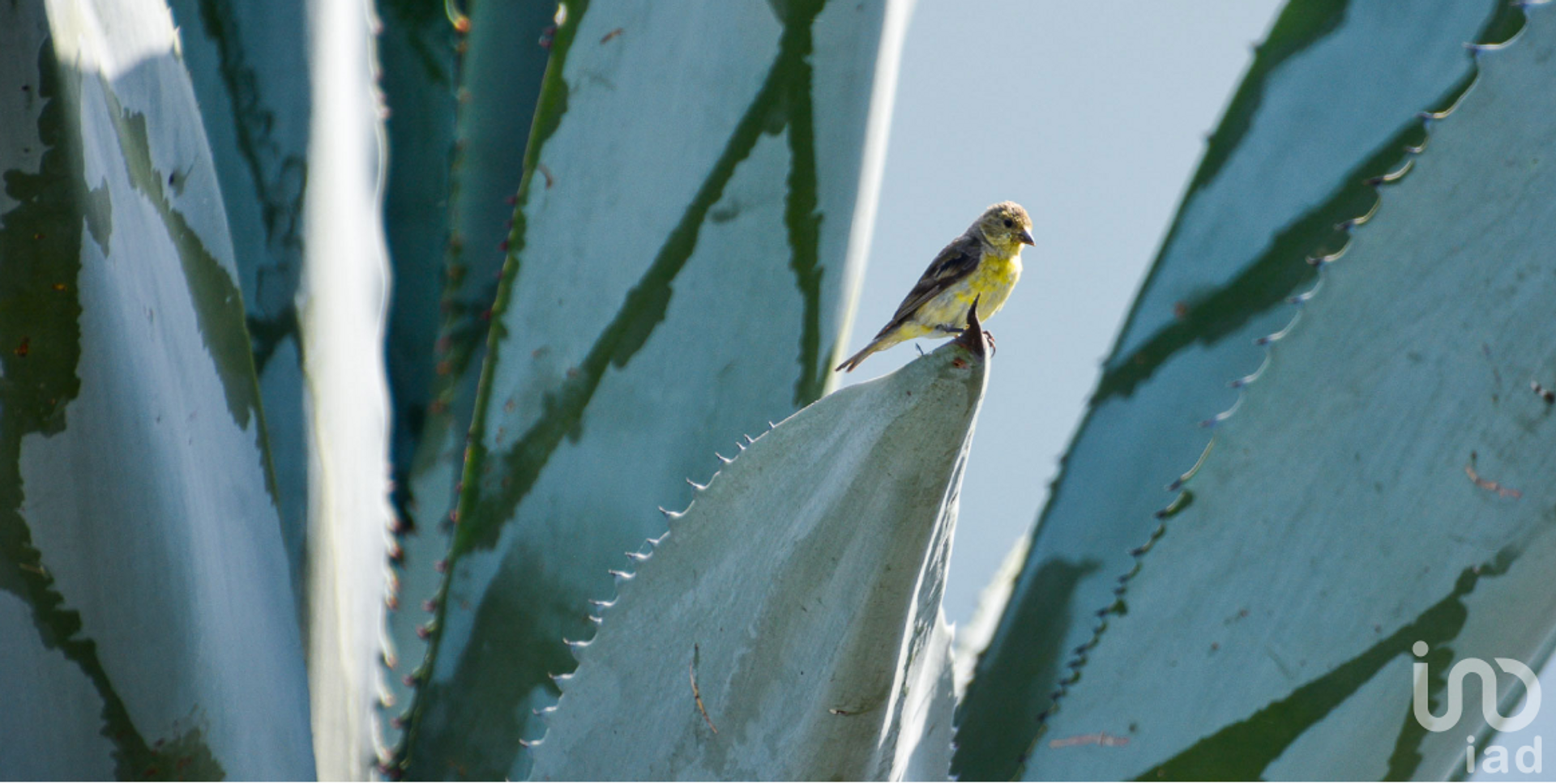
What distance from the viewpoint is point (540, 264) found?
99cm

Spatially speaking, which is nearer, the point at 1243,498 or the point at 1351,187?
the point at 1243,498

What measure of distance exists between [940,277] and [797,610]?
1264mm

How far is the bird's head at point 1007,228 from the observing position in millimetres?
1906

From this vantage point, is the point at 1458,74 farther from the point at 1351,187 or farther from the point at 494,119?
the point at 494,119

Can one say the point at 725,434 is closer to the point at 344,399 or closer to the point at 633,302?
the point at 633,302

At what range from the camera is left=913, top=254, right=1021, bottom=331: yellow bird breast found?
5.90 feet

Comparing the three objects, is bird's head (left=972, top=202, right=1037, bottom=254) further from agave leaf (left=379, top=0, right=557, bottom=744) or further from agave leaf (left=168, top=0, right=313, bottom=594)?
agave leaf (left=168, top=0, right=313, bottom=594)

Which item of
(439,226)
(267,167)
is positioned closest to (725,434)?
(267,167)

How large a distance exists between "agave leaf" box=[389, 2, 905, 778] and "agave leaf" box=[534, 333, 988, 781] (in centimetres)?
26

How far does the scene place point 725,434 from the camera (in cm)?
96

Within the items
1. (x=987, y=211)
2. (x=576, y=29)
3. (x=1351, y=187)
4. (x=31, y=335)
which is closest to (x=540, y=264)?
(x=576, y=29)

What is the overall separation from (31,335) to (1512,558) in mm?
862

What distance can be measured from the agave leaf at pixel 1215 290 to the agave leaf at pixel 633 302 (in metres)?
0.26

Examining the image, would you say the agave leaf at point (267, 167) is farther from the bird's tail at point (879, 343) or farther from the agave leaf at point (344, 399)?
the bird's tail at point (879, 343)
